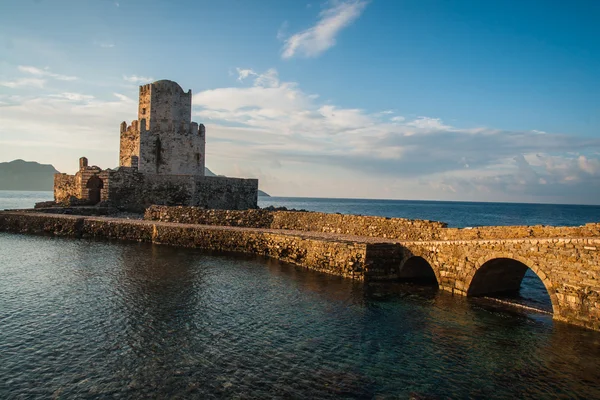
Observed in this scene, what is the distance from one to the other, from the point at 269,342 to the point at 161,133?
3195 centimetres

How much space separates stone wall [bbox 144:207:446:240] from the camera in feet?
65.4

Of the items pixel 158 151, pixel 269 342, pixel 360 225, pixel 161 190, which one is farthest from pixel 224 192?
pixel 269 342

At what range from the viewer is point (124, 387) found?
317 inches

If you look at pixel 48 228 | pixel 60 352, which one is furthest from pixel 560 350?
pixel 48 228

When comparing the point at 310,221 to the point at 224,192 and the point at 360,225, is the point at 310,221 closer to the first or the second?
the point at 360,225

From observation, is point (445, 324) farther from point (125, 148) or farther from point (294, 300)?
point (125, 148)

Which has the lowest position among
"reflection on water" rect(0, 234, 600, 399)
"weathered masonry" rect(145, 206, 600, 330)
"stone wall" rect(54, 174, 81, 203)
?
"reflection on water" rect(0, 234, 600, 399)

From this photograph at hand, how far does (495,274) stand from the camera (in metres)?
16.2

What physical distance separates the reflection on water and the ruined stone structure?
64.3 ft

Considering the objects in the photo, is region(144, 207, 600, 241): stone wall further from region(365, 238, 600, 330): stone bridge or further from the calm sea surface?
the calm sea surface

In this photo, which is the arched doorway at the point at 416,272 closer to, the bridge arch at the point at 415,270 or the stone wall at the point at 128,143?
the bridge arch at the point at 415,270

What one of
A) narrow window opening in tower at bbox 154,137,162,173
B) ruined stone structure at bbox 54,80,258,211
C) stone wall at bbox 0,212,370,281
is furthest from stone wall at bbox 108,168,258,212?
stone wall at bbox 0,212,370,281

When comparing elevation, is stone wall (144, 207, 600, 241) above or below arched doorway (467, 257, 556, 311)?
above

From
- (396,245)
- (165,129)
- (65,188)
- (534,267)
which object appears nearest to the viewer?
(534,267)
